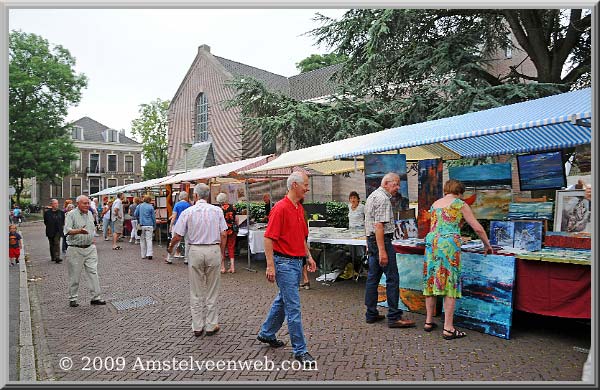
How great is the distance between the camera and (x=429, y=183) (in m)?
6.59

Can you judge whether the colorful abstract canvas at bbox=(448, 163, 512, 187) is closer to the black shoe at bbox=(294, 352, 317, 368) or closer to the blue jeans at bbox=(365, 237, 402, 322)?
the blue jeans at bbox=(365, 237, 402, 322)

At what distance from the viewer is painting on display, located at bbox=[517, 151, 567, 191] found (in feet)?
19.7

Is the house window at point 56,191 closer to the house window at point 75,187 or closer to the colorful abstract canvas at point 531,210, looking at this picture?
the house window at point 75,187

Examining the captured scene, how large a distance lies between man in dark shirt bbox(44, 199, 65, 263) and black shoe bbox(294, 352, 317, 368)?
10347 mm

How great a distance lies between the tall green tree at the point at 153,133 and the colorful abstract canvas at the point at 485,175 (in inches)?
1885

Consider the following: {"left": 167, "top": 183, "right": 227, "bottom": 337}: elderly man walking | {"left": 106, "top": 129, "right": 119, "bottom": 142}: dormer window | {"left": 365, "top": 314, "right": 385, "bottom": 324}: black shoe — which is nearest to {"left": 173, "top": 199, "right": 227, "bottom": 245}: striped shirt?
{"left": 167, "top": 183, "right": 227, "bottom": 337}: elderly man walking

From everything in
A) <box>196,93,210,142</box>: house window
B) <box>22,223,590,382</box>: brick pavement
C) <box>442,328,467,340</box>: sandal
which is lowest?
<box>22,223,590,382</box>: brick pavement

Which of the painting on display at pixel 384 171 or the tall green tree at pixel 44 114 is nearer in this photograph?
the painting on display at pixel 384 171

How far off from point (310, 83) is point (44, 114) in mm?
18821

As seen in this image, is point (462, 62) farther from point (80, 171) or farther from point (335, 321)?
point (80, 171)

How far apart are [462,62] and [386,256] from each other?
8.20 m

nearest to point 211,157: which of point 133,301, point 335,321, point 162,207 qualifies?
point 162,207

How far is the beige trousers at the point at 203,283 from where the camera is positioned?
202 inches

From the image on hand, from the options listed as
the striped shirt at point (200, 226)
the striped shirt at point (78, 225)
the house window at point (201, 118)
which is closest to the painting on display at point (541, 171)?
the striped shirt at point (200, 226)
